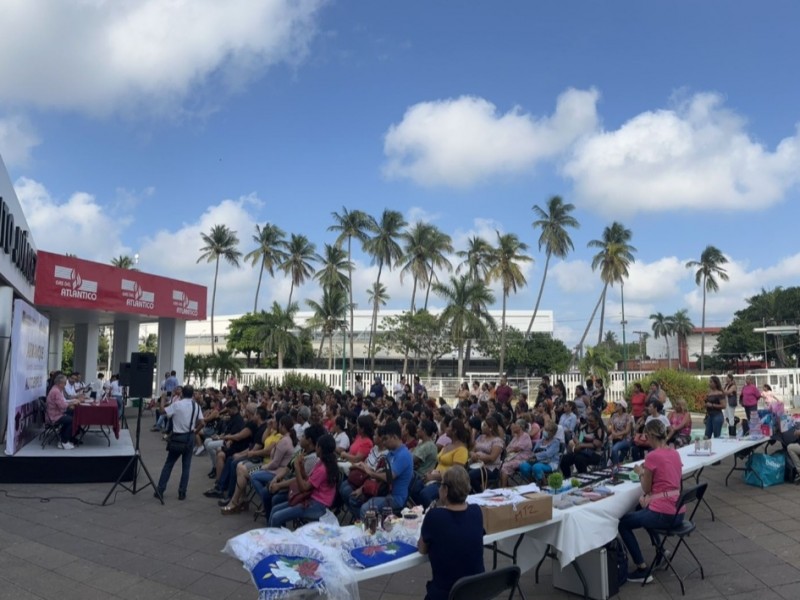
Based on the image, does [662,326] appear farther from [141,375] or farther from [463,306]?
[141,375]

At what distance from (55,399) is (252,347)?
133 ft

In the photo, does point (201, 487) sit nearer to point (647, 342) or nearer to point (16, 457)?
point (16, 457)

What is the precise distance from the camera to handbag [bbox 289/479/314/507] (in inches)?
230

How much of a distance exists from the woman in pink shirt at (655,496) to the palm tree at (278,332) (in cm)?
4088

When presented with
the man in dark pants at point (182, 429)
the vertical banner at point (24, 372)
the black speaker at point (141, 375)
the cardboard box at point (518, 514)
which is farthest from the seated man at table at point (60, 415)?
the cardboard box at point (518, 514)

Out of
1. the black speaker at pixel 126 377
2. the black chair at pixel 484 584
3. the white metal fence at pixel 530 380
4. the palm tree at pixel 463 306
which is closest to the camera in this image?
the black chair at pixel 484 584

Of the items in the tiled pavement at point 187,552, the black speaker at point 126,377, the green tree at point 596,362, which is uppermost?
the green tree at point 596,362

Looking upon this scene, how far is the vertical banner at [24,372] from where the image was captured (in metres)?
9.88

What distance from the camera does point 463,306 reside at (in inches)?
1668

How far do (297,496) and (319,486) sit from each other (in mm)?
253

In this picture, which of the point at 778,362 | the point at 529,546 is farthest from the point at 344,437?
the point at 778,362

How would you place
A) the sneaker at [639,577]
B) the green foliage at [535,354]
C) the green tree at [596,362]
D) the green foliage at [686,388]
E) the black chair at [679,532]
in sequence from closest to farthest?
1. the black chair at [679,532]
2. the sneaker at [639,577]
3. the green foliage at [686,388]
4. the green tree at [596,362]
5. the green foliage at [535,354]

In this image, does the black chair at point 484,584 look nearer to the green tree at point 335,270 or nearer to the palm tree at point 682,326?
the green tree at point 335,270

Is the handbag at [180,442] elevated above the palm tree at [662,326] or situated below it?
below
